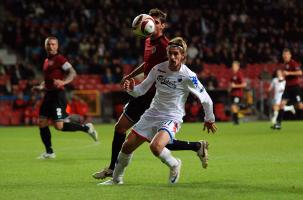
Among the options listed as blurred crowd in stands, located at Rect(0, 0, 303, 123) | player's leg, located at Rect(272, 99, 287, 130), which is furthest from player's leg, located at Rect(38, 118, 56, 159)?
blurred crowd in stands, located at Rect(0, 0, 303, 123)

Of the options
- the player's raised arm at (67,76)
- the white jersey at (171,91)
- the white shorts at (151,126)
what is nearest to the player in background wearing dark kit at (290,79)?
the player's raised arm at (67,76)

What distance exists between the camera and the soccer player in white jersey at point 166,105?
346 inches

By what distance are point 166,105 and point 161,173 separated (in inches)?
69.0

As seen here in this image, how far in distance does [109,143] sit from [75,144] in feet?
2.71

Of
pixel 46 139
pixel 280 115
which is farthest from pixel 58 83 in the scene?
pixel 280 115

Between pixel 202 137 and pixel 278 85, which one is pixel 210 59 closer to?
pixel 278 85

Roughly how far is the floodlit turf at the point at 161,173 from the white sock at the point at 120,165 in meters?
0.15

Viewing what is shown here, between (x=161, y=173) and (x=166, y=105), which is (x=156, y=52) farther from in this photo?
(x=161, y=173)

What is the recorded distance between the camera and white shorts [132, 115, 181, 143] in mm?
8859

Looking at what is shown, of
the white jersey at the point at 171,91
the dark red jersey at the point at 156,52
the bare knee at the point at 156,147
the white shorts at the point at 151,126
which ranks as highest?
the dark red jersey at the point at 156,52

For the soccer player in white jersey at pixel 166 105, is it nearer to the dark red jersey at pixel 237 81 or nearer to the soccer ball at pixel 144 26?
the soccer ball at pixel 144 26

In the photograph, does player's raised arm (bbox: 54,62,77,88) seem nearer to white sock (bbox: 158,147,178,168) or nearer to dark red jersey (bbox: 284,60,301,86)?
white sock (bbox: 158,147,178,168)

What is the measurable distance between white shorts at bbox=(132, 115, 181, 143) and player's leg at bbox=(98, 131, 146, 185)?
7cm

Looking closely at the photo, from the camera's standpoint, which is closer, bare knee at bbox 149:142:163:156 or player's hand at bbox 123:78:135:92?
bare knee at bbox 149:142:163:156
